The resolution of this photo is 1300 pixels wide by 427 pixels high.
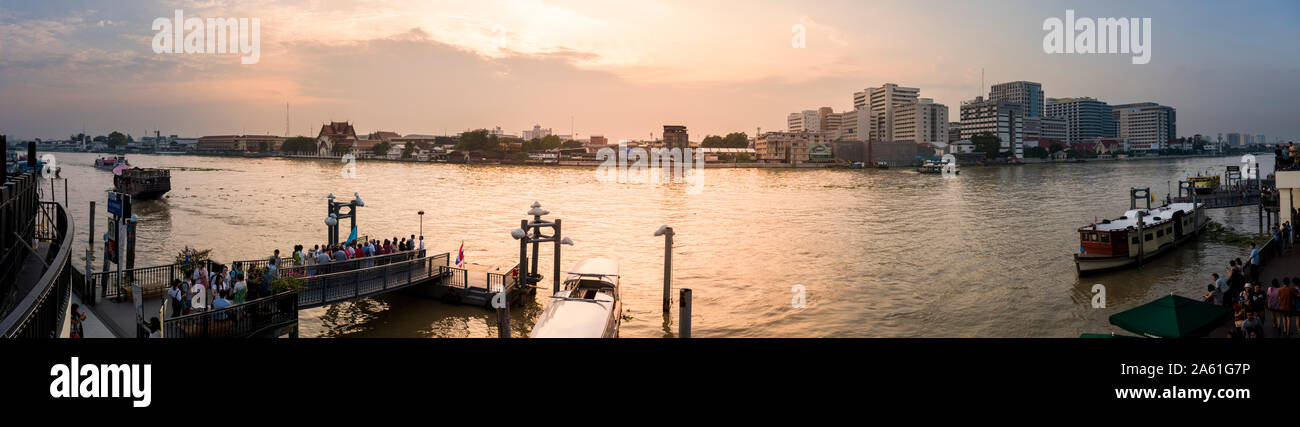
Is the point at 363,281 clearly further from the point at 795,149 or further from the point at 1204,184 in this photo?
the point at 795,149

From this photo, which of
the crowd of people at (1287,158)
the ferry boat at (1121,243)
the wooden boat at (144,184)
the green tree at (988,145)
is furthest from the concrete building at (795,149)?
the crowd of people at (1287,158)

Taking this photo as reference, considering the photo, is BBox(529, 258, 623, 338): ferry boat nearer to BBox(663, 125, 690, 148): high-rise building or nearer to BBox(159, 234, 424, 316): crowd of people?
BBox(159, 234, 424, 316): crowd of people

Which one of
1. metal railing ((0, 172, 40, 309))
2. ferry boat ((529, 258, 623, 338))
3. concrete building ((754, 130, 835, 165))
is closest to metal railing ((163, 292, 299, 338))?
metal railing ((0, 172, 40, 309))

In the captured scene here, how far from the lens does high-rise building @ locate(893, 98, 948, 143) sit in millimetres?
179125

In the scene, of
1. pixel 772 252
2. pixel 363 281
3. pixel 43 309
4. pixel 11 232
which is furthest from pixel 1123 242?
pixel 11 232

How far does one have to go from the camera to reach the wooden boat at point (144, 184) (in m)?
46.7

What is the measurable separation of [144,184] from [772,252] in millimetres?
44718

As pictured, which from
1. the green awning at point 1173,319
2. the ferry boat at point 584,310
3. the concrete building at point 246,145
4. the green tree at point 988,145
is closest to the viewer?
the green awning at point 1173,319

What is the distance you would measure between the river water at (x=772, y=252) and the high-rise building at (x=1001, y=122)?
421 ft

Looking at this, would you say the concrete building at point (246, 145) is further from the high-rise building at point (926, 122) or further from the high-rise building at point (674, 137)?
the high-rise building at point (926, 122)

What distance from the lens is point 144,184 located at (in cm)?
4766

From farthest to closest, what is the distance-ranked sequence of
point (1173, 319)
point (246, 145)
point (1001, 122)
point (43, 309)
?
point (246, 145), point (1001, 122), point (1173, 319), point (43, 309)

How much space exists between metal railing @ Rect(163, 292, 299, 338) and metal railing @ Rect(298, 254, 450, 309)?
1.39 meters
